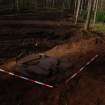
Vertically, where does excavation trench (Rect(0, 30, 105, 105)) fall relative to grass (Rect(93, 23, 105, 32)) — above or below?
above

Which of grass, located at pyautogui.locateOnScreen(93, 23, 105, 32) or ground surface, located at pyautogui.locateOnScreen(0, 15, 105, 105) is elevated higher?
ground surface, located at pyautogui.locateOnScreen(0, 15, 105, 105)

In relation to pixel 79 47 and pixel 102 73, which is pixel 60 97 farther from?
pixel 79 47

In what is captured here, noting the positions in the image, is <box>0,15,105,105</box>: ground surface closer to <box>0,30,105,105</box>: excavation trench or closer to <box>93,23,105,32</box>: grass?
<box>0,30,105,105</box>: excavation trench

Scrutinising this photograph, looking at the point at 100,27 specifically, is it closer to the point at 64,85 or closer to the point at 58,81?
the point at 58,81

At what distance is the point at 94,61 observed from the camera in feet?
35.2

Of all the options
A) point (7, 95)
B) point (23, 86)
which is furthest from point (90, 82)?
point (7, 95)

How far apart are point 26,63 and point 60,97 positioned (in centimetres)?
251

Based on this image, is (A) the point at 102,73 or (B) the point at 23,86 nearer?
(B) the point at 23,86

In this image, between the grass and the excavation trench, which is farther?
the grass

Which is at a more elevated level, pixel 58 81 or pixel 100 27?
pixel 58 81

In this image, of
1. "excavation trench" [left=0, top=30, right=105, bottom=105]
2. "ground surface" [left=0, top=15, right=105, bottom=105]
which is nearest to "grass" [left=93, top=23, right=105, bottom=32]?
"ground surface" [left=0, top=15, right=105, bottom=105]

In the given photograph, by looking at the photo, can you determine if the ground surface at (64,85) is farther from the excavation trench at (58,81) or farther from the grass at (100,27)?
the grass at (100,27)

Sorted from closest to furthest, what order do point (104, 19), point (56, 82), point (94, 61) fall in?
point (56, 82) → point (94, 61) → point (104, 19)

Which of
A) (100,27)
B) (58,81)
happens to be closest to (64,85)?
(58,81)
